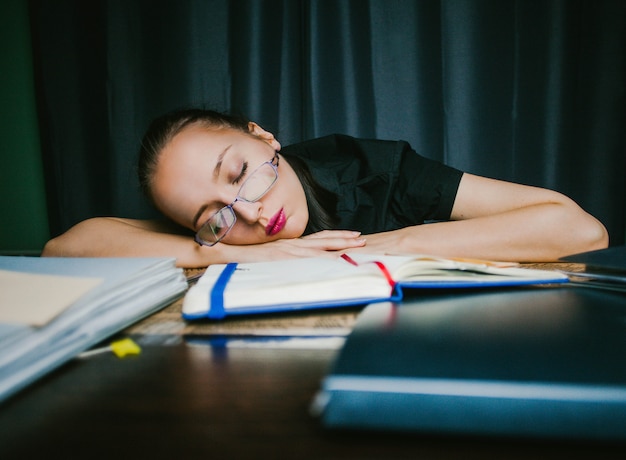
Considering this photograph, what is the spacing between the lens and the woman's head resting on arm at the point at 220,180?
83cm

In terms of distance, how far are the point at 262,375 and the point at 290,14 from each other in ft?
5.86

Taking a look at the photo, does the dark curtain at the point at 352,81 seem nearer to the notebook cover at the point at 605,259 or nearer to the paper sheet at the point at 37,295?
the notebook cover at the point at 605,259

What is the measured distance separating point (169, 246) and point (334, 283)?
60cm

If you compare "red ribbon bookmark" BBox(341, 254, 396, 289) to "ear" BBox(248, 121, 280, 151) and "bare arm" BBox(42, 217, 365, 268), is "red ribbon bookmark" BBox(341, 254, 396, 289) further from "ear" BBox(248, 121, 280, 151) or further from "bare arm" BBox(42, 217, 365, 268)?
"ear" BBox(248, 121, 280, 151)

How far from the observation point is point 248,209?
823 mm

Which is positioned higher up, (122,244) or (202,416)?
(202,416)

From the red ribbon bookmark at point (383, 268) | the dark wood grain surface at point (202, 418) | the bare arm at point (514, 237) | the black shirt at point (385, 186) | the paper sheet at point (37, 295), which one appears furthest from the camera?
the black shirt at point (385, 186)

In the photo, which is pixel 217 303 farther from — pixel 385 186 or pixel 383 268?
pixel 385 186

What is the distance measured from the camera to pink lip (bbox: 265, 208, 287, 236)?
88cm

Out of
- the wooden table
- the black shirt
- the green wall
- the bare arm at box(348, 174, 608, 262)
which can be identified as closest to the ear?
the black shirt

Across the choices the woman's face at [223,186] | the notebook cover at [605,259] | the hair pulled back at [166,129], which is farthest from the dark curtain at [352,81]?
the notebook cover at [605,259]

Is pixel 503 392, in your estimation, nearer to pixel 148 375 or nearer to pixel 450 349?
pixel 450 349

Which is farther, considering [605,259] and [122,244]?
[122,244]

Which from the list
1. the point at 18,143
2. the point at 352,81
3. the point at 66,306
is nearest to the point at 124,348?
the point at 66,306
